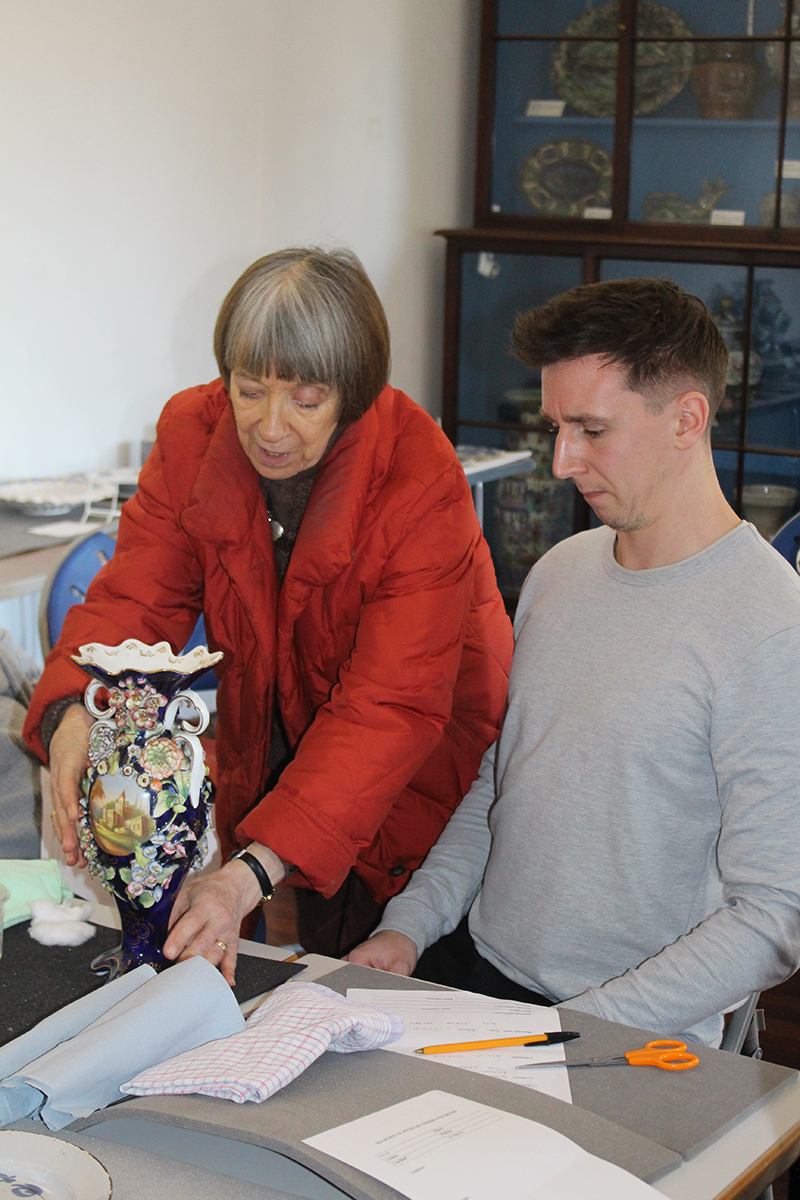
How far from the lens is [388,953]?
1391mm

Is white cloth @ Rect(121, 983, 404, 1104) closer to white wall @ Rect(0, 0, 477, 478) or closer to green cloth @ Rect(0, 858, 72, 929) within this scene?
green cloth @ Rect(0, 858, 72, 929)

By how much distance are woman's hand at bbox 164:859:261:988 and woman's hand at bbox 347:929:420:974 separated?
0.19m

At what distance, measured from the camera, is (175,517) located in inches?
62.5

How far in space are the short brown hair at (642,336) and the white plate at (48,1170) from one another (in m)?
0.90

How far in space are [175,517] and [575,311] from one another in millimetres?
553

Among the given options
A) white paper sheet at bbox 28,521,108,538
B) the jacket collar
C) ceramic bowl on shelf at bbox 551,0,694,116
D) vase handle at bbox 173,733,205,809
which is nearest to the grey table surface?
vase handle at bbox 173,733,205,809

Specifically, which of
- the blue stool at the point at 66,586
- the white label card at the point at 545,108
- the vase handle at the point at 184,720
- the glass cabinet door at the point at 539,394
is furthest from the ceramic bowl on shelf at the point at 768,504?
the vase handle at the point at 184,720

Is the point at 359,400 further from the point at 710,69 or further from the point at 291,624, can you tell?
the point at 710,69

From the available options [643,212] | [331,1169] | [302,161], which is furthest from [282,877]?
[643,212]

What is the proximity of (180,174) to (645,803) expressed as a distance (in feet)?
10.8

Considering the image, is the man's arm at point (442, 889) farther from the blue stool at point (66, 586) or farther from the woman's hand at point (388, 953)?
the blue stool at point (66, 586)

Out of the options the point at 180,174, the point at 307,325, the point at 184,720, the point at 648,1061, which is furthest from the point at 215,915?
the point at 180,174

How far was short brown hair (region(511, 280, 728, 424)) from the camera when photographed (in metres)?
1.35

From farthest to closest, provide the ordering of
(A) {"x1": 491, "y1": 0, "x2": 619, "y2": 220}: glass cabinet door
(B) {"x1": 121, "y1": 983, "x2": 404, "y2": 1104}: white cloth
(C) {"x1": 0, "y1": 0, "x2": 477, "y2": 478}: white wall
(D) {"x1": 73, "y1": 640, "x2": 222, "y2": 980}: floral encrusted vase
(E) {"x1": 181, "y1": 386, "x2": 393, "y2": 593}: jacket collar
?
(A) {"x1": 491, "y1": 0, "x2": 619, "y2": 220}: glass cabinet door, (C) {"x1": 0, "y1": 0, "x2": 477, "y2": 478}: white wall, (E) {"x1": 181, "y1": 386, "x2": 393, "y2": 593}: jacket collar, (D) {"x1": 73, "y1": 640, "x2": 222, "y2": 980}: floral encrusted vase, (B) {"x1": 121, "y1": 983, "x2": 404, "y2": 1104}: white cloth
